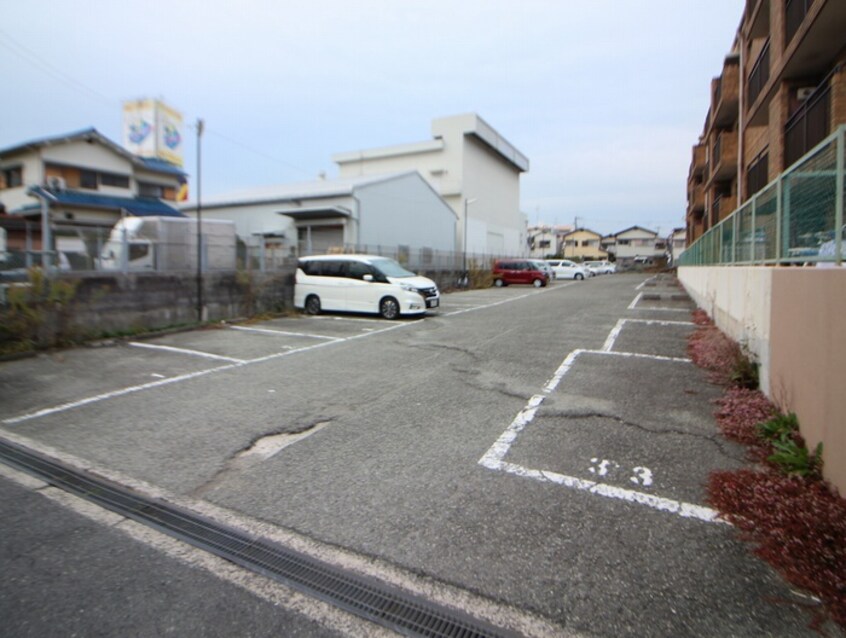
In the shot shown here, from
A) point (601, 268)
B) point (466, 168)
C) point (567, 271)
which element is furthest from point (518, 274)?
point (601, 268)

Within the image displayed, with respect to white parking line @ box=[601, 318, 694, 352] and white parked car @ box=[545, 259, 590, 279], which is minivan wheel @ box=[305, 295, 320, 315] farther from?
white parked car @ box=[545, 259, 590, 279]

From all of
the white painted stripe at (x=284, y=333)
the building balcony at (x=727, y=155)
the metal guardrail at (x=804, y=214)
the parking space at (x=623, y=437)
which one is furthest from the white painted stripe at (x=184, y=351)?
the building balcony at (x=727, y=155)

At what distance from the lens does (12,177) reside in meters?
26.1

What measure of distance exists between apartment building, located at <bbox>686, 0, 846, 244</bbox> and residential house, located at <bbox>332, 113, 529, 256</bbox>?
21124 mm

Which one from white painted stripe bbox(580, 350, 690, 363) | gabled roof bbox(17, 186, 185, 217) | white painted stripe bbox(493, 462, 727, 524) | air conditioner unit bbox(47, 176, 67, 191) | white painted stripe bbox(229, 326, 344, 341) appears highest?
air conditioner unit bbox(47, 176, 67, 191)

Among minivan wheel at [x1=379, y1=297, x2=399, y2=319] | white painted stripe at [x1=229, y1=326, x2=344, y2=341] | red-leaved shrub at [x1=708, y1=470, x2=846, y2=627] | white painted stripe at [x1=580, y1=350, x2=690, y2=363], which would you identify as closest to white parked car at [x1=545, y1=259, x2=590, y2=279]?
minivan wheel at [x1=379, y1=297, x2=399, y2=319]

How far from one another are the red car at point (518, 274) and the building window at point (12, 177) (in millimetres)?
26581

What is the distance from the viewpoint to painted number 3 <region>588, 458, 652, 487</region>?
11.5 ft

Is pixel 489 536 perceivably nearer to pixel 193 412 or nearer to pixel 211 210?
pixel 193 412

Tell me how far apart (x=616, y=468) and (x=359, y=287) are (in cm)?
1051

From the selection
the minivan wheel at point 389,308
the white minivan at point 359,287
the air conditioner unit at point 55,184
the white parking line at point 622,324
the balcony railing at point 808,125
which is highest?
the air conditioner unit at point 55,184

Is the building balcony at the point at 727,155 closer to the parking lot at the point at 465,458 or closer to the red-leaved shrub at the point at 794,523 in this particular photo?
the parking lot at the point at 465,458

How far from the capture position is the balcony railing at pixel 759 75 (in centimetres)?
1327

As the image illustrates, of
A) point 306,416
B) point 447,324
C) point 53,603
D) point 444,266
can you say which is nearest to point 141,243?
point 447,324
